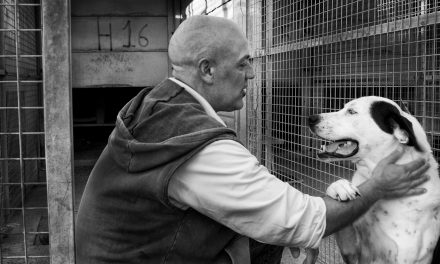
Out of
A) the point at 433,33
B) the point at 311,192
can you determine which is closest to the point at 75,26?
the point at 311,192

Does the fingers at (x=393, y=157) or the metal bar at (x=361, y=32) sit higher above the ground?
the metal bar at (x=361, y=32)

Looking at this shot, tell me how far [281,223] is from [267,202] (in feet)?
0.28

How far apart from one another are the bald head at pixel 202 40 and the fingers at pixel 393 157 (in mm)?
749

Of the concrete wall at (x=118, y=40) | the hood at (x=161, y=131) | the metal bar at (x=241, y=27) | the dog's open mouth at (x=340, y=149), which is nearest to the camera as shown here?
the hood at (x=161, y=131)

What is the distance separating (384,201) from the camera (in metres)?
2.14

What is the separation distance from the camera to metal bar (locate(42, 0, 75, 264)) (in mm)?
3760

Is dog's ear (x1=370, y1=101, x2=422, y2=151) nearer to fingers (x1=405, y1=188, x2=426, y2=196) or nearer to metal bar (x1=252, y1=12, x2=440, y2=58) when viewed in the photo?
fingers (x1=405, y1=188, x2=426, y2=196)

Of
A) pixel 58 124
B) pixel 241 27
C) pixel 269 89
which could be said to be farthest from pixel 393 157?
pixel 241 27

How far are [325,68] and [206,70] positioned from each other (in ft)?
5.93

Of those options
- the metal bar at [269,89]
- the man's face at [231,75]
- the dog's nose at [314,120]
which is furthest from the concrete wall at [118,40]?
the man's face at [231,75]

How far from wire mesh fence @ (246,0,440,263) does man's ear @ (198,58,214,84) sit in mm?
1197

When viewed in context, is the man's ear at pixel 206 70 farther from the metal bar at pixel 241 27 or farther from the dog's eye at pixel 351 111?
the metal bar at pixel 241 27

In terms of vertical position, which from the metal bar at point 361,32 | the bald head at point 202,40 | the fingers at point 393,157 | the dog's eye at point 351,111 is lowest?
the fingers at point 393,157

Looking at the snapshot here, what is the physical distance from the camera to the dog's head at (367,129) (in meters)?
2.13
